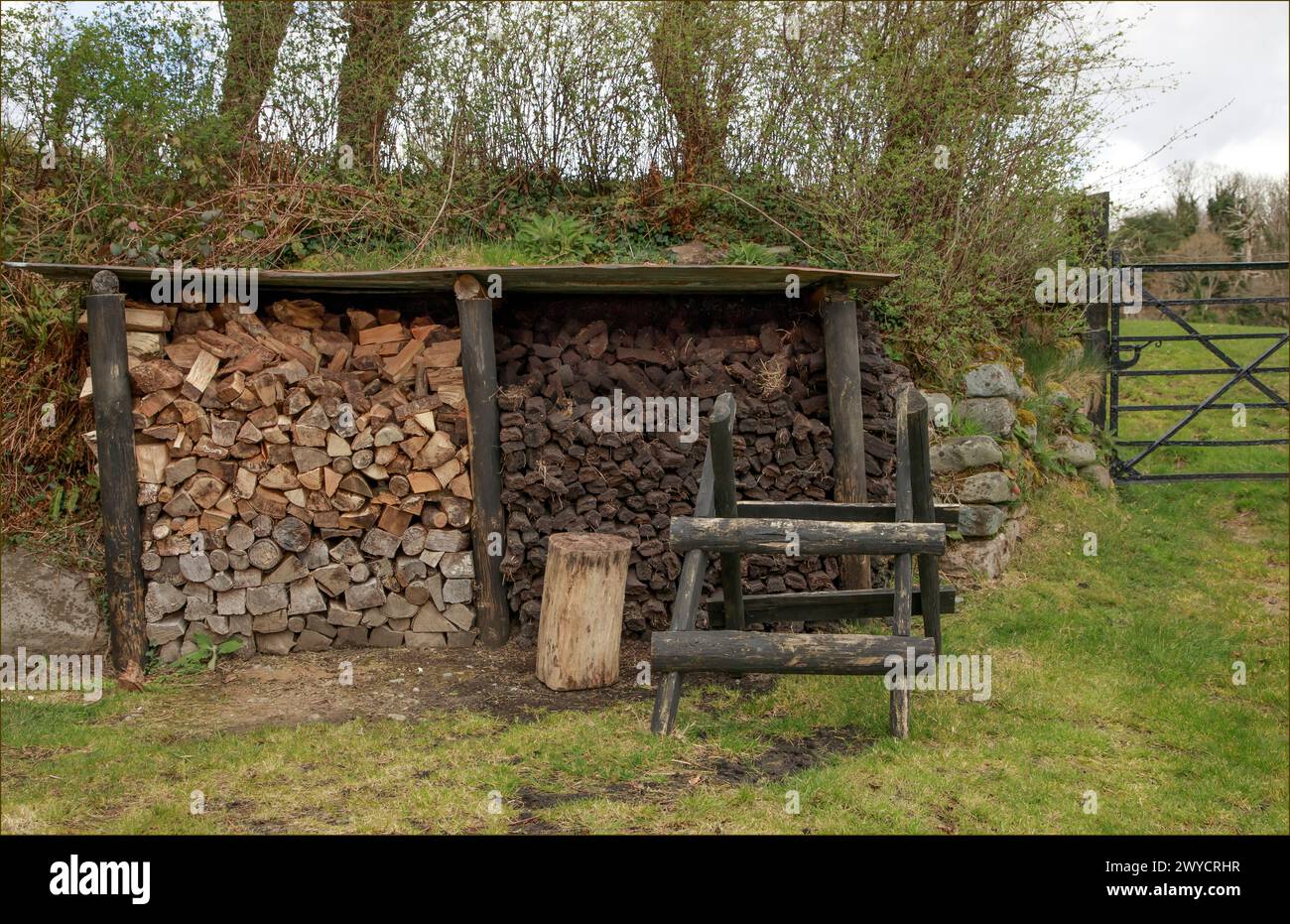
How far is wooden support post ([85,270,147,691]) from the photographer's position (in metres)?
6.03

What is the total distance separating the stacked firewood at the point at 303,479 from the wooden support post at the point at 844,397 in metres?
2.51

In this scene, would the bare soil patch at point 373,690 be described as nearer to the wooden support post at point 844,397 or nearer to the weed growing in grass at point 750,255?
the wooden support post at point 844,397

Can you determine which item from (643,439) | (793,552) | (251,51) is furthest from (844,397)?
(251,51)

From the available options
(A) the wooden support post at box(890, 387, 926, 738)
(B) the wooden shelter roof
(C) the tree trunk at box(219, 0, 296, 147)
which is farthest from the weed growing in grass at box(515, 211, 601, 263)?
(A) the wooden support post at box(890, 387, 926, 738)

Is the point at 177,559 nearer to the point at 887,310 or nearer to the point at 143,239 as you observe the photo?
the point at 143,239

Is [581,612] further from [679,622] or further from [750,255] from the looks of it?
[750,255]

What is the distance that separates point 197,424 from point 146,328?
2.26ft

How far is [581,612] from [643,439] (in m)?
1.31

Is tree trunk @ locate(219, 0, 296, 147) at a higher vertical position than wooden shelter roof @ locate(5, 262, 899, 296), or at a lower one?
higher

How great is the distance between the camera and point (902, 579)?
5148mm

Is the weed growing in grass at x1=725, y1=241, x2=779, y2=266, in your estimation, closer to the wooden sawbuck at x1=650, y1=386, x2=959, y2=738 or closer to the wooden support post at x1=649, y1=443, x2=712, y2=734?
the wooden sawbuck at x1=650, y1=386, x2=959, y2=738

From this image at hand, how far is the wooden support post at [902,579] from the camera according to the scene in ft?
16.6

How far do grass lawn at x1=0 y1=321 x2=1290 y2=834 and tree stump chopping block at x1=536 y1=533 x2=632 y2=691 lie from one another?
39cm

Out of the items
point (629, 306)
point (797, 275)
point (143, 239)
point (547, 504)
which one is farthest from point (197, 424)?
point (797, 275)
